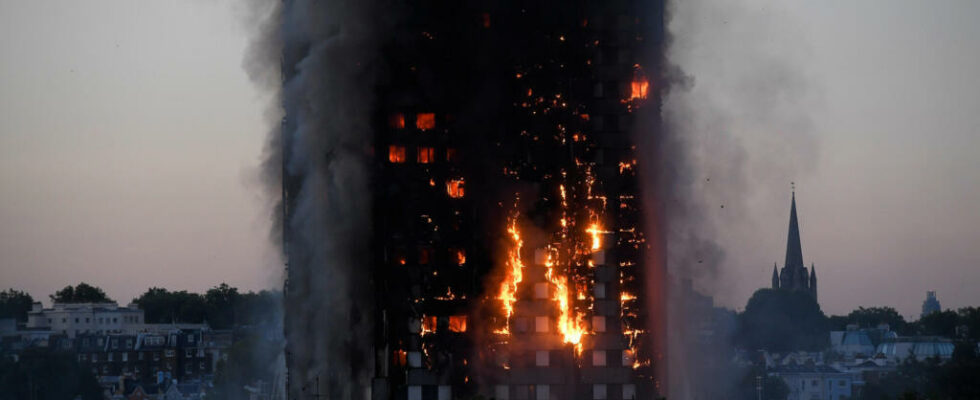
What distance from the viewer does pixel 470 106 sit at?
378ft

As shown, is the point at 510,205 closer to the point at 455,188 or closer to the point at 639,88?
the point at 455,188

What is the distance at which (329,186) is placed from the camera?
11869 centimetres

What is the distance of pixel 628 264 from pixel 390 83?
59.1 feet

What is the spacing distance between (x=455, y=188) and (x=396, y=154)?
13.4ft

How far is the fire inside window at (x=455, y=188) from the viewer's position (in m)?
116

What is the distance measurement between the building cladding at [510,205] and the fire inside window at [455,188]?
0.35 feet

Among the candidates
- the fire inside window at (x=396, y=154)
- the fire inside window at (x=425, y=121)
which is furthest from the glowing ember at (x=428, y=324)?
the fire inside window at (x=425, y=121)

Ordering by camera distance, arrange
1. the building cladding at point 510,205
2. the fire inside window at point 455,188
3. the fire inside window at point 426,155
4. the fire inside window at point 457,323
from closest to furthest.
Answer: the building cladding at point 510,205 → the fire inside window at point 457,323 → the fire inside window at point 455,188 → the fire inside window at point 426,155

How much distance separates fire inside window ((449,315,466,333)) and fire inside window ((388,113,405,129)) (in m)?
11.8

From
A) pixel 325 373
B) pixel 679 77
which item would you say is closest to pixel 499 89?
pixel 679 77

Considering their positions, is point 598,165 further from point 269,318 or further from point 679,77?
point 269,318

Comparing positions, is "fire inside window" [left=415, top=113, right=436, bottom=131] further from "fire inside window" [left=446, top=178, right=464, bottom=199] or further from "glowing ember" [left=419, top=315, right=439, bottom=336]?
"glowing ember" [left=419, top=315, right=439, bottom=336]

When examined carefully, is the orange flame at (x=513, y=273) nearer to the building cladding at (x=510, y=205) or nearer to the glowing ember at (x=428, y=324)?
the building cladding at (x=510, y=205)

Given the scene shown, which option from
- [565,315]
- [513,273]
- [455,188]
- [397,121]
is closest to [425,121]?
[397,121]
